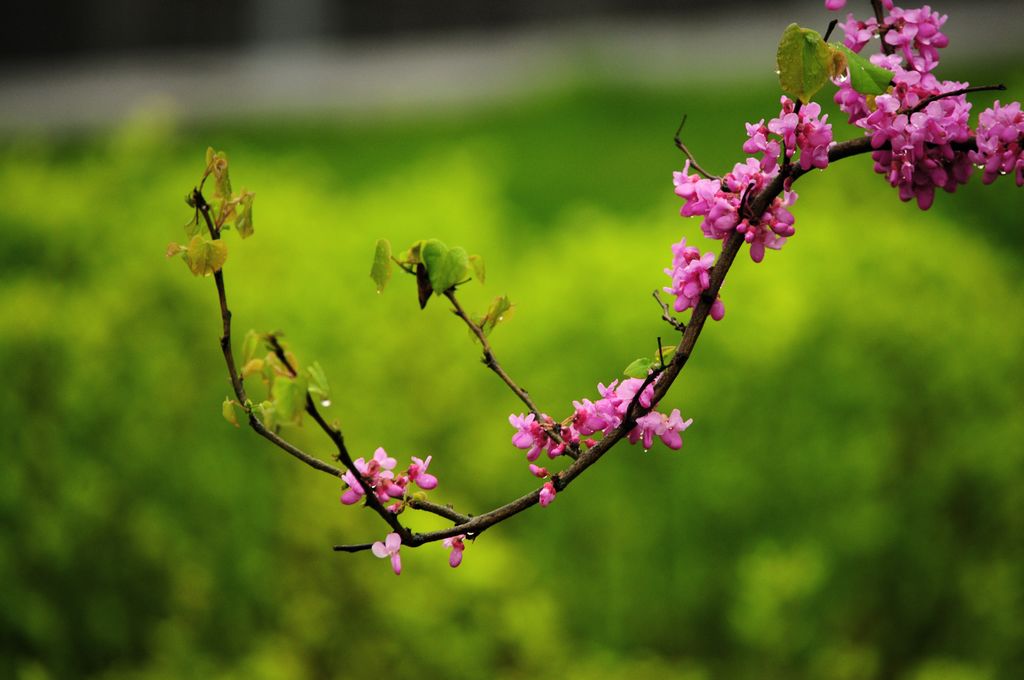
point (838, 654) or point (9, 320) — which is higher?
point (9, 320)

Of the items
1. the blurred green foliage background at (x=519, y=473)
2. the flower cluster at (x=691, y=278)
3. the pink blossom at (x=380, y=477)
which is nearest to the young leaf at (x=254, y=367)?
the pink blossom at (x=380, y=477)

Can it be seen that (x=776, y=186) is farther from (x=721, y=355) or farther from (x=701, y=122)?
(x=701, y=122)

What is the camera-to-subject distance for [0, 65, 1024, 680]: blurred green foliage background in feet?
6.69

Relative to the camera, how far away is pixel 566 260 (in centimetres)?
293

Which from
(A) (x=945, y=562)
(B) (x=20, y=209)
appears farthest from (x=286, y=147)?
(A) (x=945, y=562)

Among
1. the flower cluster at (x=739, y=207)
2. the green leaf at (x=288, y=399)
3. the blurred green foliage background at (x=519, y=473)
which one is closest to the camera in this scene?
the green leaf at (x=288, y=399)

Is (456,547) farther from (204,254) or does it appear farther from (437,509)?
(204,254)

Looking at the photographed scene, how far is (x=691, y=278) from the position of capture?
2.71 feet

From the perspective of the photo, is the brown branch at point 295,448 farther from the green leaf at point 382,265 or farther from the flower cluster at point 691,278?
the flower cluster at point 691,278

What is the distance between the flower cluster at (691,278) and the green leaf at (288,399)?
0.30m

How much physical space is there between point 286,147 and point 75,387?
6.03m

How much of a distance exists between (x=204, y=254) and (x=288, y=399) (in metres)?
0.17

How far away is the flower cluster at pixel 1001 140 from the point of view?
0.83m

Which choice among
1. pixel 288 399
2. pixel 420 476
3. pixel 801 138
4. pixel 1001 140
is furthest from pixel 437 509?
pixel 1001 140
